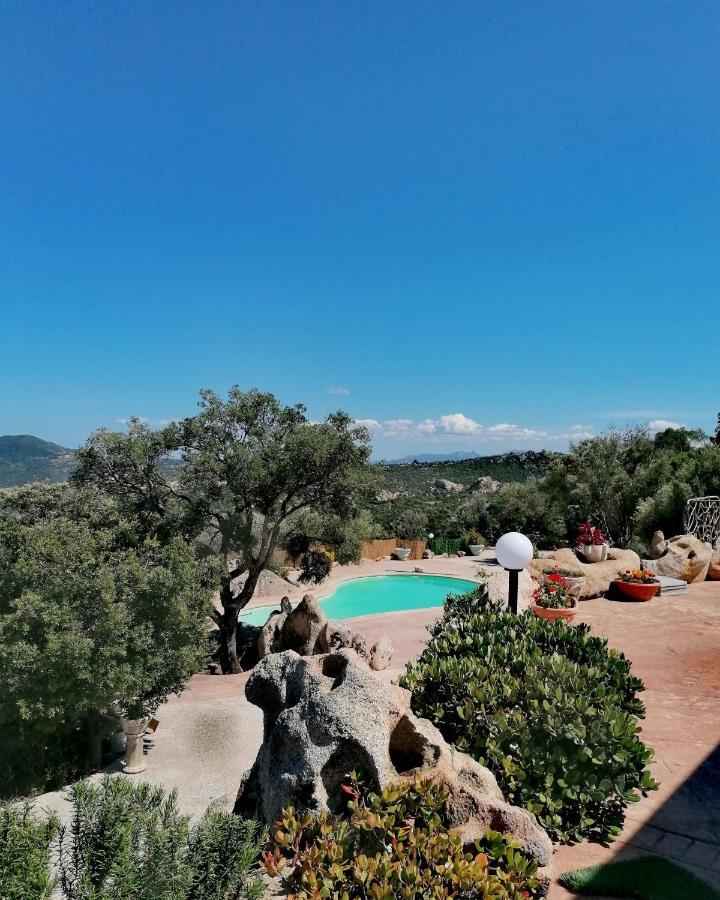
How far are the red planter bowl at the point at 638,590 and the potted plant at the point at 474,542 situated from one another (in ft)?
59.9

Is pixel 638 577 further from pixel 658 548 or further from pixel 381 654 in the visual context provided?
pixel 381 654

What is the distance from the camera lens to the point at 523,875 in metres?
3.03

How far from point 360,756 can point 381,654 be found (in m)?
6.21

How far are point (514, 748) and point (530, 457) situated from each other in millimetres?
74077

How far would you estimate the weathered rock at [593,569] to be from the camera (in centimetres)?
1409

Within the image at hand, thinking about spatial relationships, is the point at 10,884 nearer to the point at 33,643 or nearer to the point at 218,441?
the point at 33,643

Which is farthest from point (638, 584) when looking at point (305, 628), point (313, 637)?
point (305, 628)

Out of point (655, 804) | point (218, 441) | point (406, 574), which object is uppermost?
point (218, 441)

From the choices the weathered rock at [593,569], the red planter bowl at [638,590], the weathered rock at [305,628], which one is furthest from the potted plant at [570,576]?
the weathered rock at [305,628]

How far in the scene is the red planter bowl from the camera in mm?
13570

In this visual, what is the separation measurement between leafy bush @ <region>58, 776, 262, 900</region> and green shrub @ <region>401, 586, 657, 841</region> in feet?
6.97

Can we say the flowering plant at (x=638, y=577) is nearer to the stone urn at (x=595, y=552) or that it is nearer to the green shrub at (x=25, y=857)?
the stone urn at (x=595, y=552)

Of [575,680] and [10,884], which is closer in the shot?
[10,884]

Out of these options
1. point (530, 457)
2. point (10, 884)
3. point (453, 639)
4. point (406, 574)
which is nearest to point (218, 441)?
point (453, 639)
